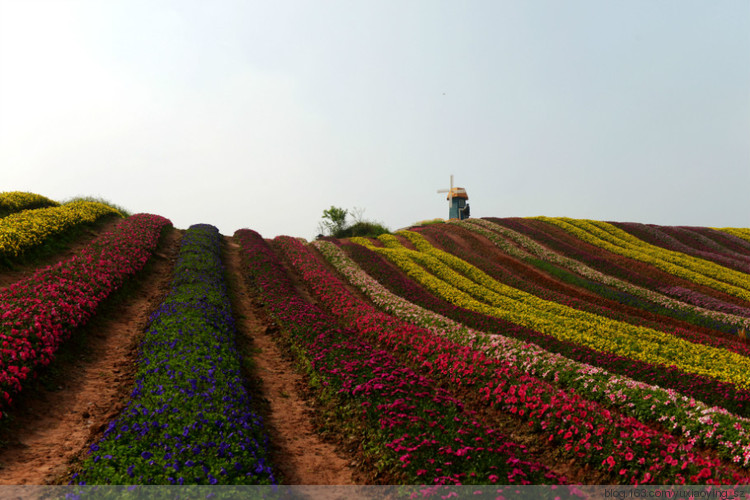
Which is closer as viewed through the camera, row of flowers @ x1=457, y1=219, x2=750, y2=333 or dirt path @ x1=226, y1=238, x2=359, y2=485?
dirt path @ x1=226, y1=238, x2=359, y2=485

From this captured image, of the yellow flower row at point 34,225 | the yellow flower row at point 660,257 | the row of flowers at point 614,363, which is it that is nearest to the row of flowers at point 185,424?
the yellow flower row at point 34,225

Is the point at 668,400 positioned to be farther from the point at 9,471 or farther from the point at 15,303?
the point at 15,303

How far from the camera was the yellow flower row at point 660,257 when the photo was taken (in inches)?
1172

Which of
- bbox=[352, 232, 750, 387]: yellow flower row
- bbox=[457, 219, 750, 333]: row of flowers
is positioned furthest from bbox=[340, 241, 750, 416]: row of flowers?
bbox=[457, 219, 750, 333]: row of flowers

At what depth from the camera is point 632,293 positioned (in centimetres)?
2705

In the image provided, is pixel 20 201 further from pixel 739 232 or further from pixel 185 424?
pixel 739 232

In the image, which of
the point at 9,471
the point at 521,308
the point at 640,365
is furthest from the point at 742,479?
the point at 521,308

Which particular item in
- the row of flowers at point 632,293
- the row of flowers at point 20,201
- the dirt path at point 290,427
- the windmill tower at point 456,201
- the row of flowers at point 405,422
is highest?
the windmill tower at point 456,201

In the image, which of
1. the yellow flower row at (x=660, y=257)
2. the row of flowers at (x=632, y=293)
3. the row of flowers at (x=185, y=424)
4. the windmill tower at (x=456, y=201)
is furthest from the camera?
the windmill tower at (x=456, y=201)

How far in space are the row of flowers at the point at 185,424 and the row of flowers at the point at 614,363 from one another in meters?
10.6

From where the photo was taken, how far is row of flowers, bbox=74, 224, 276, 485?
6.31 meters

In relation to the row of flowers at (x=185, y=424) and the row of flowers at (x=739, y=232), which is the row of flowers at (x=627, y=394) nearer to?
the row of flowers at (x=185, y=424)

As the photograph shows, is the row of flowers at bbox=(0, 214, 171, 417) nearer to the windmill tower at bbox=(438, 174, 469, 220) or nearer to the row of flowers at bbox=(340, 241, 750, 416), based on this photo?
the row of flowers at bbox=(340, 241, 750, 416)

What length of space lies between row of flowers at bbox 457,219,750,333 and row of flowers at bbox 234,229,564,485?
764 inches
